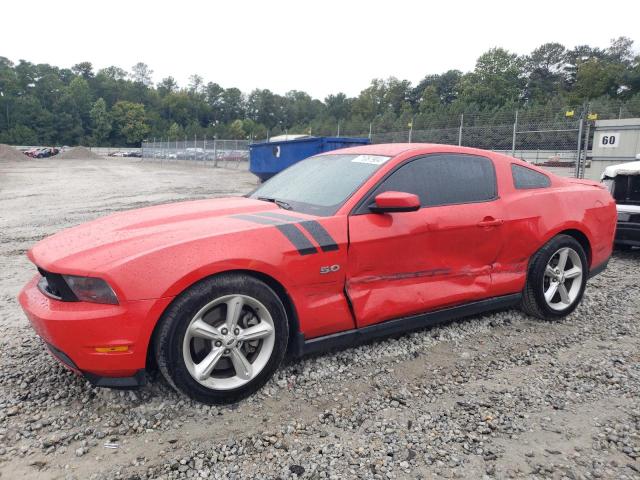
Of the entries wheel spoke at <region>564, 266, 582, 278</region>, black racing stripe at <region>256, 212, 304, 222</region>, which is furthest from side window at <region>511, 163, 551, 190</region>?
black racing stripe at <region>256, 212, 304, 222</region>

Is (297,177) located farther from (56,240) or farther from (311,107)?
(311,107)

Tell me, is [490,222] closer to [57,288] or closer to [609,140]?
[57,288]

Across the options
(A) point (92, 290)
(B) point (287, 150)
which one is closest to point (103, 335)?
(A) point (92, 290)

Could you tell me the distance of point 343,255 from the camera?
3.01m

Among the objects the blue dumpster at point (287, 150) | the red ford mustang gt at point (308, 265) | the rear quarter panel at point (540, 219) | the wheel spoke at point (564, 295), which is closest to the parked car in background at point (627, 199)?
the rear quarter panel at point (540, 219)

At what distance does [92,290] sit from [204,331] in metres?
0.60

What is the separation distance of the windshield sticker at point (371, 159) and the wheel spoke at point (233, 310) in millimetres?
1461

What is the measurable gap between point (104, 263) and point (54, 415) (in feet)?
2.97

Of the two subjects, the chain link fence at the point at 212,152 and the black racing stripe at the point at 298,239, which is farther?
the chain link fence at the point at 212,152

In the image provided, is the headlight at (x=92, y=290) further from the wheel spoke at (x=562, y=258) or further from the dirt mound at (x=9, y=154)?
the dirt mound at (x=9, y=154)

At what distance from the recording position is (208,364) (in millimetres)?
2670

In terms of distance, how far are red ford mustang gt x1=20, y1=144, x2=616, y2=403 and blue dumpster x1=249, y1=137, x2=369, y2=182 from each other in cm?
1008

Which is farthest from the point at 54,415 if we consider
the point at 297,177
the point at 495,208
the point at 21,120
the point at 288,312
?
the point at 21,120

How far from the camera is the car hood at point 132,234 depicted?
8.47 ft
